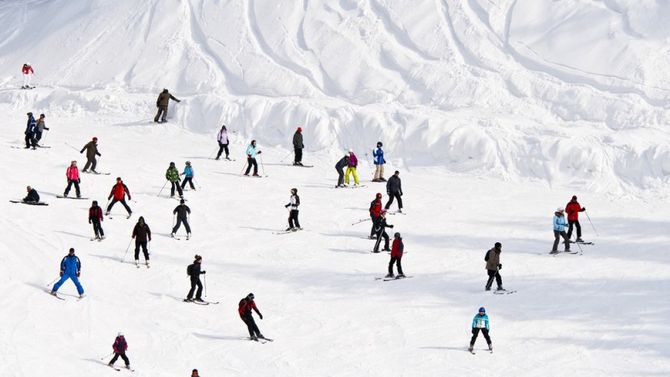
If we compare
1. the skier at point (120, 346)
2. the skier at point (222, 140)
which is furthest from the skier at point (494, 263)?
the skier at point (222, 140)

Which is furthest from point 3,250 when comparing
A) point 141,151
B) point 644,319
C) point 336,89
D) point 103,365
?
point 336,89

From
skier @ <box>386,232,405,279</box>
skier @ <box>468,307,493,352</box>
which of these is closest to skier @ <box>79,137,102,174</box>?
skier @ <box>386,232,405,279</box>

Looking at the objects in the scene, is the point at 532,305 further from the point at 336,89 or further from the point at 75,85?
the point at 75,85

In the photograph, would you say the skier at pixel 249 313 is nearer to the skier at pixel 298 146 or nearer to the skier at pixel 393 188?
the skier at pixel 393 188

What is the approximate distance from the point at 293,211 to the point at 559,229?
734 cm

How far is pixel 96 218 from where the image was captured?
25703 mm

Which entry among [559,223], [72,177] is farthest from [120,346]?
[559,223]

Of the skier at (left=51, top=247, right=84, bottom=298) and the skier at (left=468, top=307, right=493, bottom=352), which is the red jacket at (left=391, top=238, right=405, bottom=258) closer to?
the skier at (left=468, top=307, right=493, bottom=352)

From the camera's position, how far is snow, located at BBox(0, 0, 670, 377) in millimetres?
20766

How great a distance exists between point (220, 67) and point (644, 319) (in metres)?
25.8

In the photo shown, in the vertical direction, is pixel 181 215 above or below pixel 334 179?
below

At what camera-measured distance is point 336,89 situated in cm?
4119

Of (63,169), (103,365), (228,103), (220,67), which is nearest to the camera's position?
(103,365)

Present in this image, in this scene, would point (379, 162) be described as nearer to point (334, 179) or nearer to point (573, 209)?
point (334, 179)
